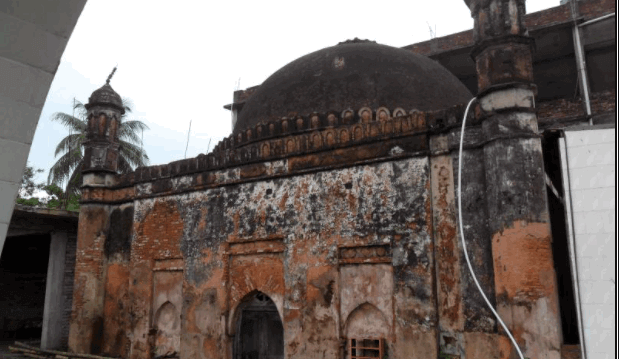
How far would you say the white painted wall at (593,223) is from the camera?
5188 mm

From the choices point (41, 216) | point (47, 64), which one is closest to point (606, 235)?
point (47, 64)

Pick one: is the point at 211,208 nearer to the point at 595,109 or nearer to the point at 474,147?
the point at 474,147

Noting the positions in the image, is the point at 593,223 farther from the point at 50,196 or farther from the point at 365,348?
the point at 50,196

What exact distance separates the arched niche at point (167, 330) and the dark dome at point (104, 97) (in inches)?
184

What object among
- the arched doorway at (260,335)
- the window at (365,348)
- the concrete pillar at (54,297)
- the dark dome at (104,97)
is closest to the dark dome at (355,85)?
the dark dome at (104,97)

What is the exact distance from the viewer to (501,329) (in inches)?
227

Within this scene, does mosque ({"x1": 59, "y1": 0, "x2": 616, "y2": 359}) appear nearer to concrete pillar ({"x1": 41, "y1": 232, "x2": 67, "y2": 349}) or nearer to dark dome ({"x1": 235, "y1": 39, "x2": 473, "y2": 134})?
dark dome ({"x1": 235, "y1": 39, "x2": 473, "y2": 134})

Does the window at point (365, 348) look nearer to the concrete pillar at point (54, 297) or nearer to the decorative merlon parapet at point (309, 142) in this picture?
the decorative merlon parapet at point (309, 142)

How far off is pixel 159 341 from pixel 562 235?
6899 millimetres

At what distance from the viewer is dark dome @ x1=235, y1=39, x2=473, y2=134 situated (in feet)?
29.6

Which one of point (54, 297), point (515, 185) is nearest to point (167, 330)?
point (54, 297)

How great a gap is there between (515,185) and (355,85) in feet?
13.6

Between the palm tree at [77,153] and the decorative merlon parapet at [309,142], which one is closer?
the decorative merlon parapet at [309,142]

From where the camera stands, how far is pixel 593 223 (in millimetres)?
5379
